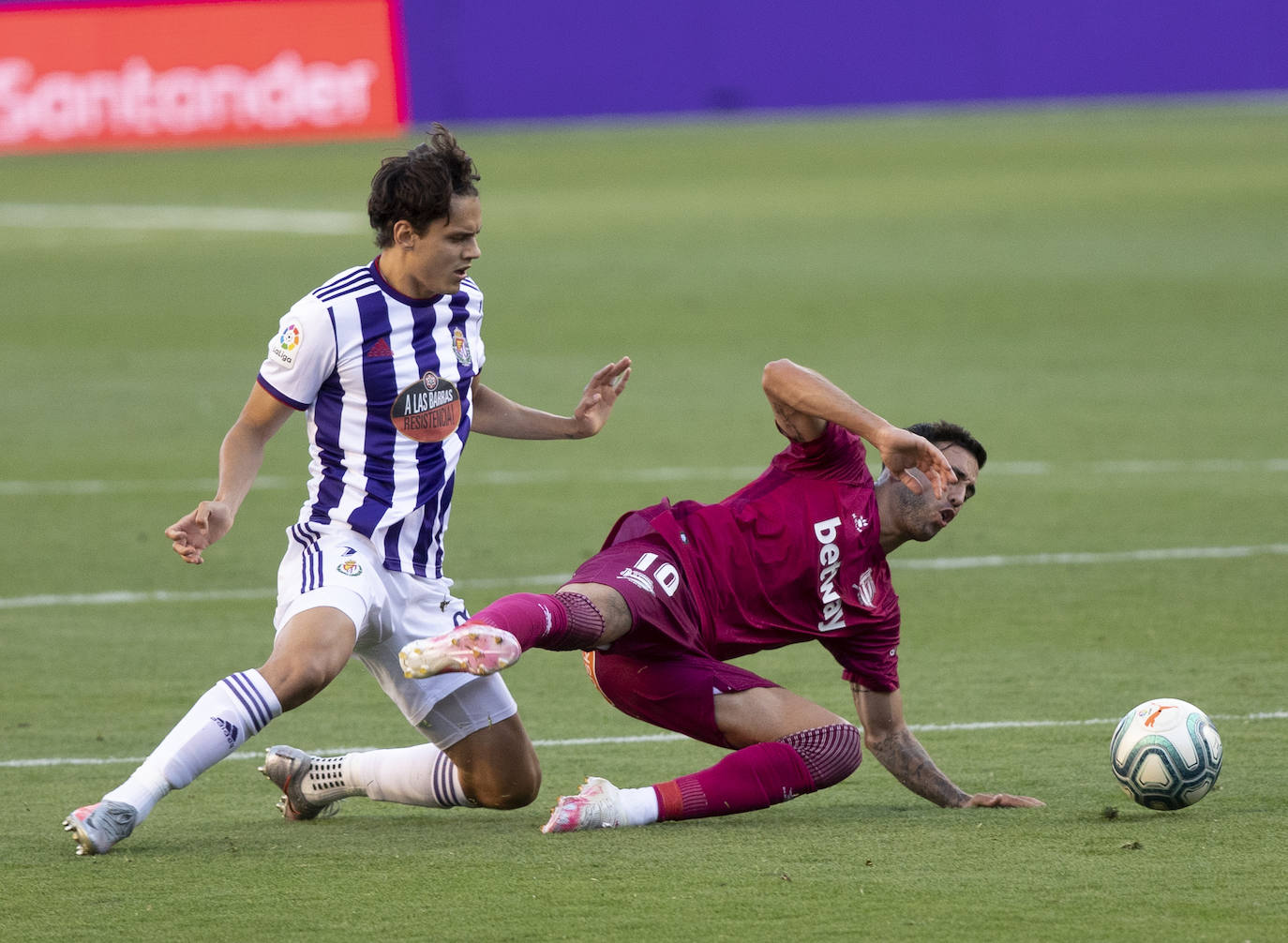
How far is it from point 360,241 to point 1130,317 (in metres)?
9.23

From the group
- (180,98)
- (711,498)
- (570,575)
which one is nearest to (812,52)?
(180,98)

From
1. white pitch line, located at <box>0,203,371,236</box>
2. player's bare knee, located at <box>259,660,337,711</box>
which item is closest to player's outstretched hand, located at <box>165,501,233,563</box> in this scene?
player's bare knee, located at <box>259,660,337,711</box>

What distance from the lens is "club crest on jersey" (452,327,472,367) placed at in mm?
5508

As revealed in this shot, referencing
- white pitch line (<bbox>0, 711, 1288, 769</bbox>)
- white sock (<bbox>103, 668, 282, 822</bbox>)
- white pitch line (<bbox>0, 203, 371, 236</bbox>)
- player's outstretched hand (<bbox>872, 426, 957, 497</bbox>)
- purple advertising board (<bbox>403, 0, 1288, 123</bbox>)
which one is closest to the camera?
white sock (<bbox>103, 668, 282, 822</bbox>)

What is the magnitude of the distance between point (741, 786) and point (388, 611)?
1.05 meters

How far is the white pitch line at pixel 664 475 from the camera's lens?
11.1 m

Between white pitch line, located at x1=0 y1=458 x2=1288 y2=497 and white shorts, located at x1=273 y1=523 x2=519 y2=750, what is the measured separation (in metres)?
5.67

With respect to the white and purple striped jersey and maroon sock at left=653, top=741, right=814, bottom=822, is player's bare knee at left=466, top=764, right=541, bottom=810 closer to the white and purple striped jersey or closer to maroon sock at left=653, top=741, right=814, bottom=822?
maroon sock at left=653, top=741, right=814, bottom=822

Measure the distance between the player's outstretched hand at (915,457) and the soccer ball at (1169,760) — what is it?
0.87 metres

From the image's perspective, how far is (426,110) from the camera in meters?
37.8

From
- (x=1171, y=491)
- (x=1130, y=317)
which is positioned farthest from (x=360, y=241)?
(x=1171, y=491)

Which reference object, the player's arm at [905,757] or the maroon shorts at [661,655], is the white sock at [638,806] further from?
the player's arm at [905,757]

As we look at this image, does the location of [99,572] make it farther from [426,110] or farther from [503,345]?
[426,110]

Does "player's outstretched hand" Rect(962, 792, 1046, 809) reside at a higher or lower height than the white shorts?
lower
